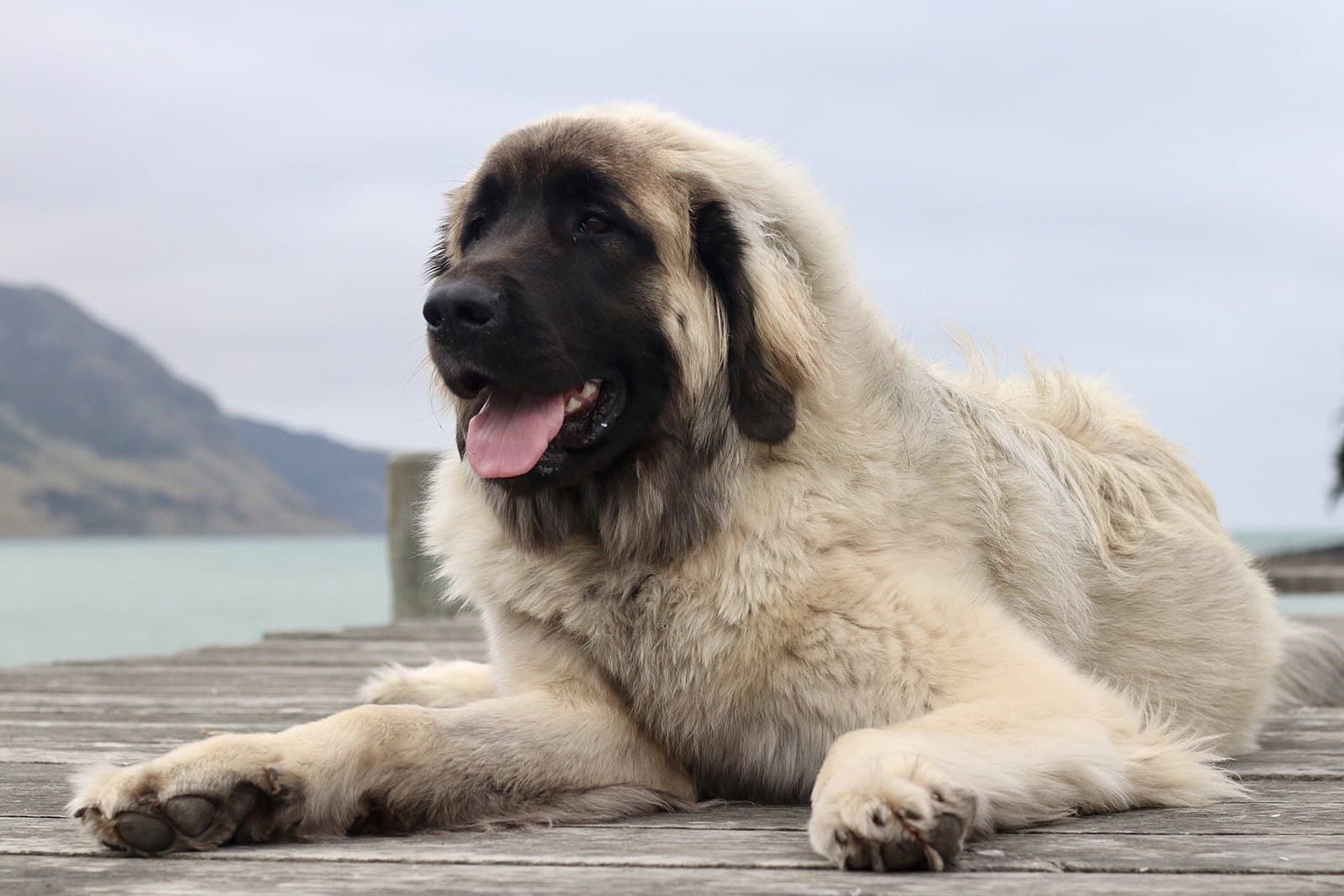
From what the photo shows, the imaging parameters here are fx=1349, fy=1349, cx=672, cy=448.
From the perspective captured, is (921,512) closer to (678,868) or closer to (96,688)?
(678,868)

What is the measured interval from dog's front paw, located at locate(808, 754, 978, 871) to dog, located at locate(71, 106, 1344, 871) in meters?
0.11

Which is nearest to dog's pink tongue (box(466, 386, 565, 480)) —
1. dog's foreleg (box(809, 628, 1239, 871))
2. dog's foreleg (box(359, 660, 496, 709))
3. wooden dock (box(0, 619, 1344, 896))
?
wooden dock (box(0, 619, 1344, 896))

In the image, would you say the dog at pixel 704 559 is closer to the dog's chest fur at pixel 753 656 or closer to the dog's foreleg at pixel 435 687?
the dog's chest fur at pixel 753 656

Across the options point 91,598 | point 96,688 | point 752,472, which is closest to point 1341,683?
point 752,472

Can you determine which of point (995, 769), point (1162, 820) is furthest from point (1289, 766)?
point (995, 769)

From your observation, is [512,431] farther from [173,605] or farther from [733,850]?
[173,605]

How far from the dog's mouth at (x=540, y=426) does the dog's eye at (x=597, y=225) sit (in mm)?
342

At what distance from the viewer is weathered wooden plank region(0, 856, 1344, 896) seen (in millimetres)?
1879

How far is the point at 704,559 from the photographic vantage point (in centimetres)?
285

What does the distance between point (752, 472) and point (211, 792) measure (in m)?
Result: 1.26

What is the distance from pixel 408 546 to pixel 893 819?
636cm

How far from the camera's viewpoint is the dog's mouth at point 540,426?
2824 millimetres

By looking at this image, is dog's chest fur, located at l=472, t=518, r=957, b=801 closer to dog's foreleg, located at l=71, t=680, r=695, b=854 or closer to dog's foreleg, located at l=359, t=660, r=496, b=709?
dog's foreleg, located at l=71, t=680, r=695, b=854

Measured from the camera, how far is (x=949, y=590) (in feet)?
9.10
